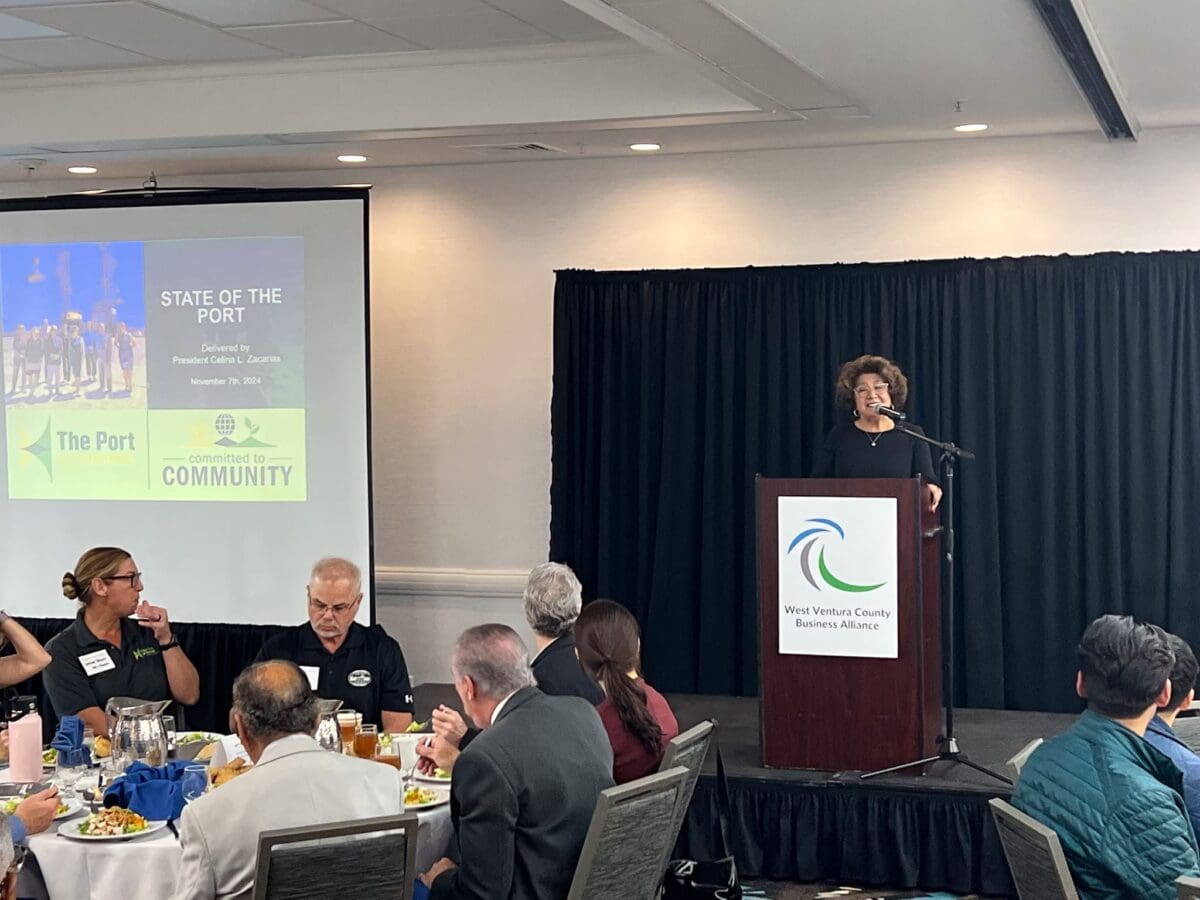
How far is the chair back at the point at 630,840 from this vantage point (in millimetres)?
3330

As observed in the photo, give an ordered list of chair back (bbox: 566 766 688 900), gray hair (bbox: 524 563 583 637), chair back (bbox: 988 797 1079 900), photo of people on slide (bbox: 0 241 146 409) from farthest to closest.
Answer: photo of people on slide (bbox: 0 241 146 409) → gray hair (bbox: 524 563 583 637) → chair back (bbox: 566 766 688 900) → chair back (bbox: 988 797 1079 900)

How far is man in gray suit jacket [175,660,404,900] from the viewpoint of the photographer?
9.95ft

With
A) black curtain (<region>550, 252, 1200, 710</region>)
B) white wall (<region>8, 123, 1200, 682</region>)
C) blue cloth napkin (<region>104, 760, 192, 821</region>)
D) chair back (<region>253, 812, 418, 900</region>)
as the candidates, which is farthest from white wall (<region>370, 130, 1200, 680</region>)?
chair back (<region>253, 812, 418, 900</region>)

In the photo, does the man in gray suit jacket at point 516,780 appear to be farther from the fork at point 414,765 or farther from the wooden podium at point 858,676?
the wooden podium at point 858,676

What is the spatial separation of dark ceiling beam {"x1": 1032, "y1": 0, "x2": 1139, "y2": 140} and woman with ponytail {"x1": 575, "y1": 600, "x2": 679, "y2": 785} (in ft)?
6.94

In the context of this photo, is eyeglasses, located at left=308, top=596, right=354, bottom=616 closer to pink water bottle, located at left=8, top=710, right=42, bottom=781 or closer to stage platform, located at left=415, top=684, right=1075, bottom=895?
pink water bottle, located at left=8, top=710, right=42, bottom=781

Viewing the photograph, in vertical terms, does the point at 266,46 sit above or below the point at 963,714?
above

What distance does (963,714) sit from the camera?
6594mm

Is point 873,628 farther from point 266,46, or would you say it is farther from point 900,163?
point 266,46

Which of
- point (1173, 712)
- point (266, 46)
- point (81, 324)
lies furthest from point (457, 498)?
point (1173, 712)

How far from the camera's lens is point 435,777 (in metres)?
3.97

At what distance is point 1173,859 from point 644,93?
3.93 meters

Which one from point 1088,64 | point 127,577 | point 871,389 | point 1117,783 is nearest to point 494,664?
point 1117,783

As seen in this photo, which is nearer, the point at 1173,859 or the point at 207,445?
the point at 1173,859
